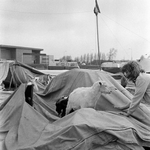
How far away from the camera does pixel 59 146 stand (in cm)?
394

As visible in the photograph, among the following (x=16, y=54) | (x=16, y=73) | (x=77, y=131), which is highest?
(x=16, y=54)

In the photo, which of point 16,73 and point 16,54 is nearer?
point 16,73

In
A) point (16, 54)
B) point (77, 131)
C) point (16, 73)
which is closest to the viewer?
point (77, 131)

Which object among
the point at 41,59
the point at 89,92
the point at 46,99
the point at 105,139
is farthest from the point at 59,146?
the point at 41,59

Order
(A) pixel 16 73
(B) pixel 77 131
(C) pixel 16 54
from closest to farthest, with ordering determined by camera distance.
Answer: (B) pixel 77 131
(A) pixel 16 73
(C) pixel 16 54

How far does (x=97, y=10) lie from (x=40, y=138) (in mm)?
14483

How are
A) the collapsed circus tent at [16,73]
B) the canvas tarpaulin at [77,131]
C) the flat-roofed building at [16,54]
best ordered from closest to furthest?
1. the canvas tarpaulin at [77,131]
2. the collapsed circus tent at [16,73]
3. the flat-roofed building at [16,54]

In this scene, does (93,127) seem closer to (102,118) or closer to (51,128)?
(102,118)

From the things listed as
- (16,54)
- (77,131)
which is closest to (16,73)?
(77,131)

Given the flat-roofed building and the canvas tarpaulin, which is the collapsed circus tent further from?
the flat-roofed building

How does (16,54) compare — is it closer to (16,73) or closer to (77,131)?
(16,73)

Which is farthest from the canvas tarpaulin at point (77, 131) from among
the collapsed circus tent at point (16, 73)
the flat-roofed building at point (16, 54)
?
the flat-roofed building at point (16, 54)

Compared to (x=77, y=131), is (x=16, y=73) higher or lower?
higher

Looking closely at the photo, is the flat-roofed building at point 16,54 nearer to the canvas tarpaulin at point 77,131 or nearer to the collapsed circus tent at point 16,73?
the collapsed circus tent at point 16,73
